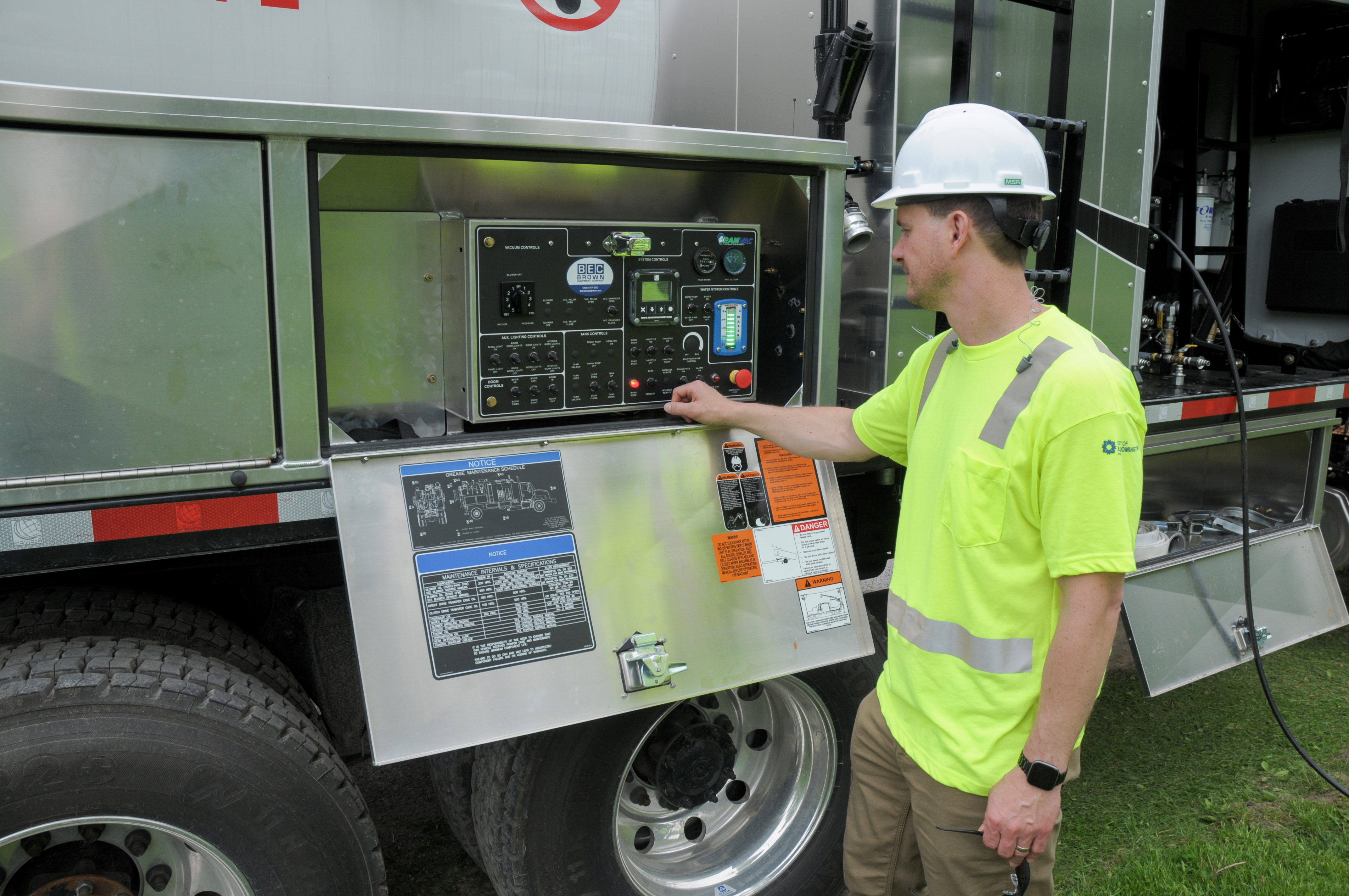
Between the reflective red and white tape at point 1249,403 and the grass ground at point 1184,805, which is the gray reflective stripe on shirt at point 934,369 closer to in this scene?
the reflective red and white tape at point 1249,403

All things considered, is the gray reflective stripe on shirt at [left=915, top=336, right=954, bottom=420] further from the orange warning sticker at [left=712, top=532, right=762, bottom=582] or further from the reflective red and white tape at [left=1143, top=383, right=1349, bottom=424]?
the reflective red and white tape at [left=1143, top=383, right=1349, bottom=424]

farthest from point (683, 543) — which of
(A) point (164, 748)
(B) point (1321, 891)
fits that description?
(B) point (1321, 891)

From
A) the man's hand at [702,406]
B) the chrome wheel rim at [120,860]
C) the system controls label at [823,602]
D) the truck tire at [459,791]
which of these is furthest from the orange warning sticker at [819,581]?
the chrome wheel rim at [120,860]

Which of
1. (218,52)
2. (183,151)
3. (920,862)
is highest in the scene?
(218,52)

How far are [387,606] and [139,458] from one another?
47 cm

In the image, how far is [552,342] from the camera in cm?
207

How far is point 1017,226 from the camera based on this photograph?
175 centimetres

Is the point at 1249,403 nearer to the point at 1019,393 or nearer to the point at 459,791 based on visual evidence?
the point at 1019,393

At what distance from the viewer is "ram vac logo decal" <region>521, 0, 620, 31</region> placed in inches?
82.1

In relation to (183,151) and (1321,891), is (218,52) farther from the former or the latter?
(1321,891)

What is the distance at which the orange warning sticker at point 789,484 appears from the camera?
220 centimetres

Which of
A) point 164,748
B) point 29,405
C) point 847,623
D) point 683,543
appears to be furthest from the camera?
point 847,623

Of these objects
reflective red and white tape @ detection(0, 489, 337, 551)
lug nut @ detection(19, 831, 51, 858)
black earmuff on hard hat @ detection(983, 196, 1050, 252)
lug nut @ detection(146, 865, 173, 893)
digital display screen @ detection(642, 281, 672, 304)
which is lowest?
lug nut @ detection(146, 865, 173, 893)

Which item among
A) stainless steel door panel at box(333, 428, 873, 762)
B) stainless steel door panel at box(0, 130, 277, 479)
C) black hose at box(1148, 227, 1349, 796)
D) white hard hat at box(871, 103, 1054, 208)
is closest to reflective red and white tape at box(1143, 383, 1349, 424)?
black hose at box(1148, 227, 1349, 796)
